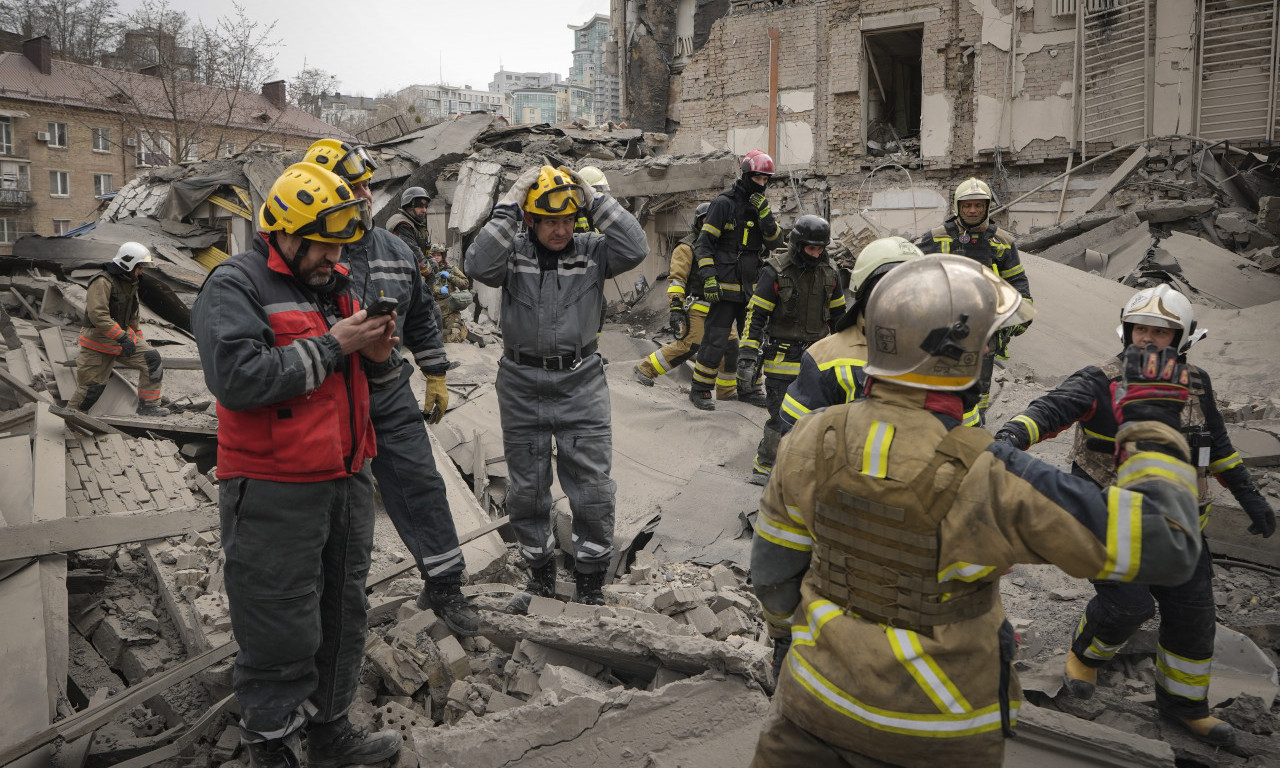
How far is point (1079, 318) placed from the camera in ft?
32.0

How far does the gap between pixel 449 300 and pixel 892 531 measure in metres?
9.04

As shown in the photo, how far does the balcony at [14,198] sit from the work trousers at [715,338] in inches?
1561

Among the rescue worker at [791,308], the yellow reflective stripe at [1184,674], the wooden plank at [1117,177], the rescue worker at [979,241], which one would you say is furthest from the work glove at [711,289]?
the wooden plank at [1117,177]

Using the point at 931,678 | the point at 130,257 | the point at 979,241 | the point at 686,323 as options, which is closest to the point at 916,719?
the point at 931,678

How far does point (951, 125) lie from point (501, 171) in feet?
31.7

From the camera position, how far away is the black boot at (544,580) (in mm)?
4246

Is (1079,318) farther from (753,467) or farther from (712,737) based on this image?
(712,737)

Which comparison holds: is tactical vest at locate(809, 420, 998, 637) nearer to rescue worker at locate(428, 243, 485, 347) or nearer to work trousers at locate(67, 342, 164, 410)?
work trousers at locate(67, 342, 164, 410)

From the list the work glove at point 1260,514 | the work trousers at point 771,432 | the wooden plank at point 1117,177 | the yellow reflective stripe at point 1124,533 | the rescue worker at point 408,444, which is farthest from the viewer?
the wooden plank at point 1117,177

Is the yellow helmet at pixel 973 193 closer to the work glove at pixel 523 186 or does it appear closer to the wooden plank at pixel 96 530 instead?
the work glove at pixel 523 186

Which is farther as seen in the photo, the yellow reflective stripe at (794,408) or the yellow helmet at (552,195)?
the yellow helmet at (552,195)

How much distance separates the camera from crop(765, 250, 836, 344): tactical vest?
6020mm

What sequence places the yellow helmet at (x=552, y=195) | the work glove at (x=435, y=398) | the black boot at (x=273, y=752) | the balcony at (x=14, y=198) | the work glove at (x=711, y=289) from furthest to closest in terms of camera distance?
1. the balcony at (x=14, y=198)
2. the work glove at (x=711, y=289)
3. the work glove at (x=435, y=398)
4. the yellow helmet at (x=552, y=195)
5. the black boot at (x=273, y=752)

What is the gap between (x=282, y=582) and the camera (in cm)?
260
